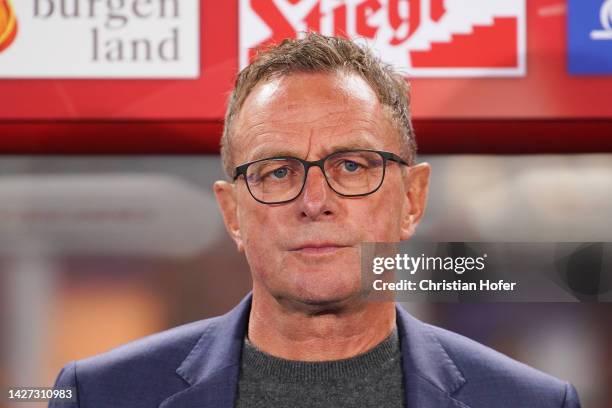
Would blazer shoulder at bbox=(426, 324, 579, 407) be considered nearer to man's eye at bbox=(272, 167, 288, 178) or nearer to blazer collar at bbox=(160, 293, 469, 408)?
blazer collar at bbox=(160, 293, 469, 408)

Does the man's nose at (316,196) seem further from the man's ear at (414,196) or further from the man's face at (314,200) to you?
the man's ear at (414,196)

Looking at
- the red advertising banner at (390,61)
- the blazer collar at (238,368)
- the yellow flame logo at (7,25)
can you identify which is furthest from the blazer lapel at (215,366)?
the yellow flame logo at (7,25)

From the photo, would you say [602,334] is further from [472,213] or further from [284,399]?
[284,399]

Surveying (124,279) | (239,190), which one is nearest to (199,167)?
(124,279)

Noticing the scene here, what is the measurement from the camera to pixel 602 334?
154 centimetres

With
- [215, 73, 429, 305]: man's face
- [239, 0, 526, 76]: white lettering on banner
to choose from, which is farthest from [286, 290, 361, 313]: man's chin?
[239, 0, 526, 76]: white lettering on banner

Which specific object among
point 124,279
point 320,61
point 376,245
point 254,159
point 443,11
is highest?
point 443,11

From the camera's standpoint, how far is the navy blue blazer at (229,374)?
1220 millimetres

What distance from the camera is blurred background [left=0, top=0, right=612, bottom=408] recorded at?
4.93 feet

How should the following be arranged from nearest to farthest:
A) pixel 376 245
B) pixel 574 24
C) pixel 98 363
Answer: pixel 376 245 < pixel 98 363 < pixel 574 24

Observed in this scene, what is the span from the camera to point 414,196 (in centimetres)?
130

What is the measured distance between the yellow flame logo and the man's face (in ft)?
1.75

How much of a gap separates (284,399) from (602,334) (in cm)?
65

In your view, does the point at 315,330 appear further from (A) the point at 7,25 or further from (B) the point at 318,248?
(A) the point at 7,25
